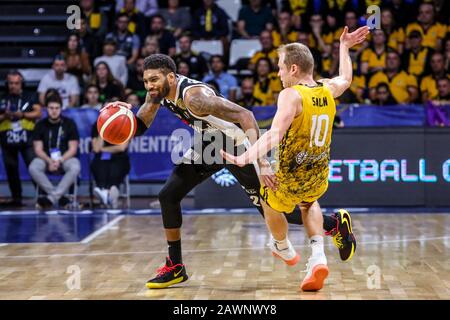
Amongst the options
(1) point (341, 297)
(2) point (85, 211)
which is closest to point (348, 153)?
(2) point (85, 211)

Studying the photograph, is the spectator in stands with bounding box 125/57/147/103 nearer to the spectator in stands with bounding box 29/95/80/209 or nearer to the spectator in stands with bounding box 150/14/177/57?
the spectator in stands with bounding box 150/14/177/57

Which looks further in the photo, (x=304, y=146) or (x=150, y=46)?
(x=150, y=46)

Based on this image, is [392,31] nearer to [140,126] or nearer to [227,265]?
[227,265]

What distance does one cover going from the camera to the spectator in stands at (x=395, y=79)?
15258 millimetres

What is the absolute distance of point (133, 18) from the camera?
680 inches

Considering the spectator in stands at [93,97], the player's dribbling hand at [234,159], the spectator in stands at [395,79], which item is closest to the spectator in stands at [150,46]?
the spectator in stands at [93,97]

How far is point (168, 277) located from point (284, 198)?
1.16 meters

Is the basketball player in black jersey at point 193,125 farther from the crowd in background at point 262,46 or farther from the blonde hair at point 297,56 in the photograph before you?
the crowd in background at point 262,46

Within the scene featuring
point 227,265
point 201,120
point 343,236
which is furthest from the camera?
point 227,265

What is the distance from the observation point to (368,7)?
16.4 m

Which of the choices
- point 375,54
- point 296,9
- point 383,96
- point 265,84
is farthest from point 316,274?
point 296,9

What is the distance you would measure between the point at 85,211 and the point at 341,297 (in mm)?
7263

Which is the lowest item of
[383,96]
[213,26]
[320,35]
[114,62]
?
[383,96]

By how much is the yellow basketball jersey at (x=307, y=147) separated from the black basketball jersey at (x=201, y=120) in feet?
1.69
